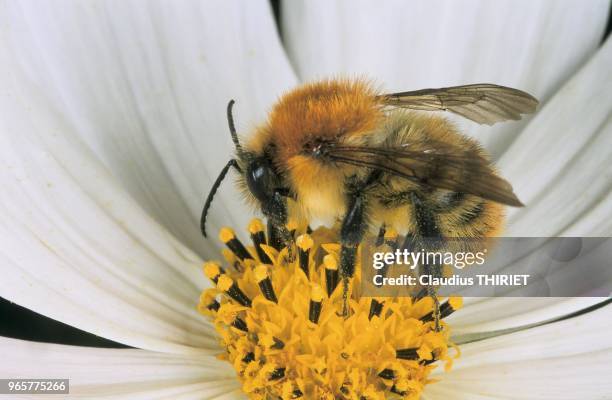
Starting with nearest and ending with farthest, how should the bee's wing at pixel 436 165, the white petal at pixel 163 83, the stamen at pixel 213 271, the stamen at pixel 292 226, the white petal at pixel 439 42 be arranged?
the bee's wing at pixel 436 165
the stamen at pixel 292 226
the stamen at pixel 213 271
the white petal at pixel 163 83
the white petal at pixel 439 42

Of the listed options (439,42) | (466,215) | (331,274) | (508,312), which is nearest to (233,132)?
(331,274)

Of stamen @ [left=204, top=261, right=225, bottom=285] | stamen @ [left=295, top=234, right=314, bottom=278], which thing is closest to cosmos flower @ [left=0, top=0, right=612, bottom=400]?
stamen @ [left=204, top=261, right=225, bottom=285]

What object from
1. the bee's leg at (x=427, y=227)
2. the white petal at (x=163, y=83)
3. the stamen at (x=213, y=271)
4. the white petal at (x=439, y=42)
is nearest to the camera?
the bee's leg at (x=427, y=227)

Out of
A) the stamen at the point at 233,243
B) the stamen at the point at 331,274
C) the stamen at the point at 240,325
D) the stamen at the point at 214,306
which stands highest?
the stamen at the point at 233,243

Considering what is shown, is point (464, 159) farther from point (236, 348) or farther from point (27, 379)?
point (27, 379)

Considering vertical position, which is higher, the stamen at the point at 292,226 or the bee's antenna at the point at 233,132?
the bee's antenna at the point at 233,132

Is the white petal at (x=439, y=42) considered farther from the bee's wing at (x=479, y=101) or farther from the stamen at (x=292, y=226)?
the stamen at (x=292, y=226)

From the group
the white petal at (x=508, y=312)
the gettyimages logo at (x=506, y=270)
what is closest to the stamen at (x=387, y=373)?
the gettyimages logo at (x=506, y=270)

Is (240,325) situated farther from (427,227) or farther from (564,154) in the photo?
(564,154)
